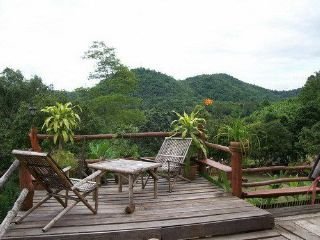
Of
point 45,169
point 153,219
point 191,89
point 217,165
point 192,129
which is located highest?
point 191,89

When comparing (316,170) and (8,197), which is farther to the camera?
(8,197)

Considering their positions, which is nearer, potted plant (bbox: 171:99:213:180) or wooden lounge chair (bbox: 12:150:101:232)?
wooden lounge chair (bbox: 12:150:101:232)

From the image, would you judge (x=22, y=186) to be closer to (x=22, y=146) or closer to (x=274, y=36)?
(x=22, y=146)

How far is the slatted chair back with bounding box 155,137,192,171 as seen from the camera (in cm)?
645

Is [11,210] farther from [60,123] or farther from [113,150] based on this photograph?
[113,150]

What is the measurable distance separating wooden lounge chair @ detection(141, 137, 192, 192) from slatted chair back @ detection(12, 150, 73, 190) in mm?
2091

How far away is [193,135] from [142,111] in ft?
78.8

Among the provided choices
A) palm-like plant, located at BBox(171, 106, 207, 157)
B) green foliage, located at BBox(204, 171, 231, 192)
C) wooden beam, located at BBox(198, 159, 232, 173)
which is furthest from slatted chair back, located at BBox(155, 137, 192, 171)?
green foliage, located at BBox(204, 171, 231, 192)

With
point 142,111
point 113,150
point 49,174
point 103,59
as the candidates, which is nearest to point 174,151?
point 113,150

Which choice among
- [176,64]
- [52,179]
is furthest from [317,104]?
[52,179]

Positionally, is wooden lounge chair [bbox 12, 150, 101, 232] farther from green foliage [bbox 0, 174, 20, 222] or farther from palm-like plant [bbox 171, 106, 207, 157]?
green foliage [bbox 0, 174, 20, 222]

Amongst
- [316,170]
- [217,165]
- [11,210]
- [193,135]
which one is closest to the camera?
[316,170]

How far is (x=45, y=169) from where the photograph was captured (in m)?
4.14

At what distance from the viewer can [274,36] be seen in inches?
1031
